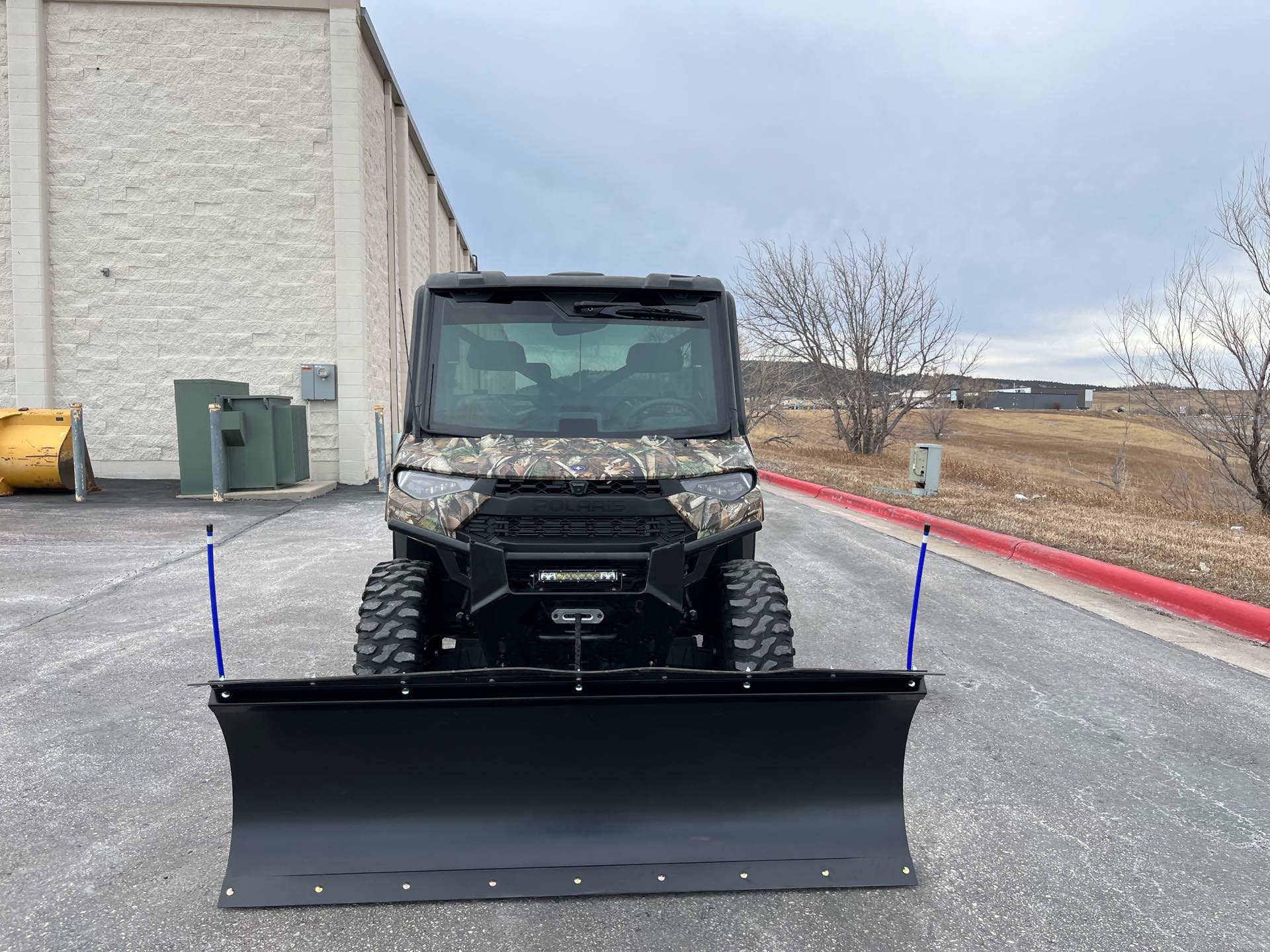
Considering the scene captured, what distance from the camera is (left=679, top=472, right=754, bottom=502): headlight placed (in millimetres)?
3434

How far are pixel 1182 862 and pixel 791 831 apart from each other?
1.43 meters

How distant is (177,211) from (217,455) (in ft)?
18.3

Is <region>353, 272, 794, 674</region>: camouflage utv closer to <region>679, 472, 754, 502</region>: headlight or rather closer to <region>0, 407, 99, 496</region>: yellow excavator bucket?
<region>679, 472, 754, 502</region>: headlight

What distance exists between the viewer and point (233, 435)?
40.4 feet

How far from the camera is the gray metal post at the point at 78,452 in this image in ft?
38.9

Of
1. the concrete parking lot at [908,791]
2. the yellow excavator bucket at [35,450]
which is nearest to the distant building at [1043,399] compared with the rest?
the yellow excavator bucket at [35,450]

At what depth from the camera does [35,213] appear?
14.1 m

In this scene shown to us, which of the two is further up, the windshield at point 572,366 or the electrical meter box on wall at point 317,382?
the electrical meter box on wall at point 317,382

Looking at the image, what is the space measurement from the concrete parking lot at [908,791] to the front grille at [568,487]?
Result: 148 cm

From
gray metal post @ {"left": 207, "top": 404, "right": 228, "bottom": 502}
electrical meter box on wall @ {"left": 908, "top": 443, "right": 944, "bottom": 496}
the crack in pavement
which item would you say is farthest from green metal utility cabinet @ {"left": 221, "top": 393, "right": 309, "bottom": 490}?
electrical meter box on wall @ {"left": 908, "top": 443, "right": 944, "bottom": 496}

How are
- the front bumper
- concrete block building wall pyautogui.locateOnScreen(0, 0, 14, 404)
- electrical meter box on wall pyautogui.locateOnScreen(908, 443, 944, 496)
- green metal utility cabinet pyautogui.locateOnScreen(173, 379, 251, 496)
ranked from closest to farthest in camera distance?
the front bumper < green metal utility cabinet pyautogui.locateOnScreen(173, 379, 251, 496) < electrical meter box on wall pyautogui.locateOnScreen(908, 443, 944, 496) < concrete block building wall pyautogui.locateOnScreen(0, 0, 14, 404)

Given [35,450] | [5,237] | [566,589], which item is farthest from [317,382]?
[566,589]

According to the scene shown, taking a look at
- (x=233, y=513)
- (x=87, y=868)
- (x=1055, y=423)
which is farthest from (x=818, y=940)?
(x=1055, y=423)

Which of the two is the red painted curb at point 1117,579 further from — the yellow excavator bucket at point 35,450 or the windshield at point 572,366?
the yellow excavator bucket at point 35,450
